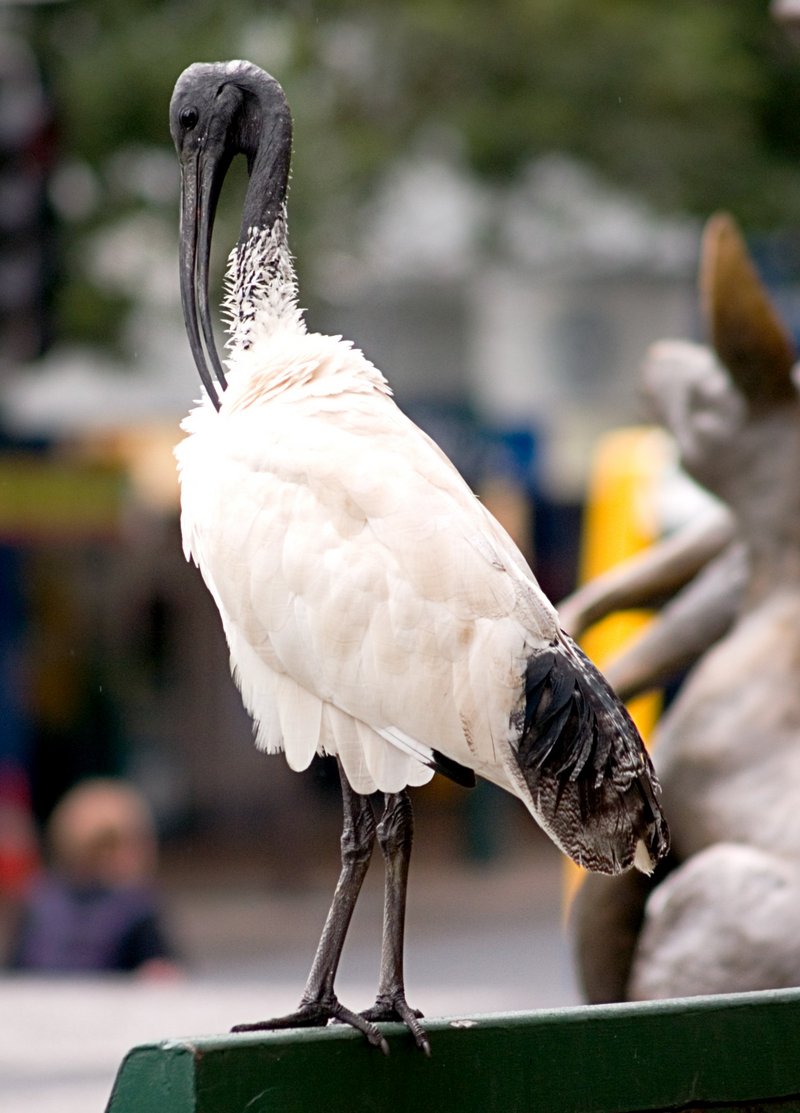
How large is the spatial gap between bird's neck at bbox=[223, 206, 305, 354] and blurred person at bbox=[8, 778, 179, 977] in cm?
529

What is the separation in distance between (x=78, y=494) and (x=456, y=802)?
7540 millimetres

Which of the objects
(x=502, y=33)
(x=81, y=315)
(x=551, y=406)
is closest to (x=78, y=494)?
(x=81, y=315)

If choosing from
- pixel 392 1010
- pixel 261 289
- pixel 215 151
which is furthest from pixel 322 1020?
pixel 215 151

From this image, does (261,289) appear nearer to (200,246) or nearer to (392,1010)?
(200,246)

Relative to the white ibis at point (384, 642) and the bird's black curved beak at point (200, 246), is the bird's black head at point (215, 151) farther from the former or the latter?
the white ibis at point (384, 642)

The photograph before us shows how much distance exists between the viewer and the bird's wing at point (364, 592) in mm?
3480

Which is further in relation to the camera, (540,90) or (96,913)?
(540,90)

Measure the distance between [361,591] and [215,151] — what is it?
3.06 ft

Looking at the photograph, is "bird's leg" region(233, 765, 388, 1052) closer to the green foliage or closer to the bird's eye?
the bird's eye

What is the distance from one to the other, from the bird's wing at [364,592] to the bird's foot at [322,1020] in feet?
1.22

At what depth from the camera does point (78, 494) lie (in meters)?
16.0

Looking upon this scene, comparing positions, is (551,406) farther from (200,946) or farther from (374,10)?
(200,946)

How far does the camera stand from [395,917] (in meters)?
3.51

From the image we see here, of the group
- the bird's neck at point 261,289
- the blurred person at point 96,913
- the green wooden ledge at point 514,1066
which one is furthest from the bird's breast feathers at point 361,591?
the blurred person at point 96,913
